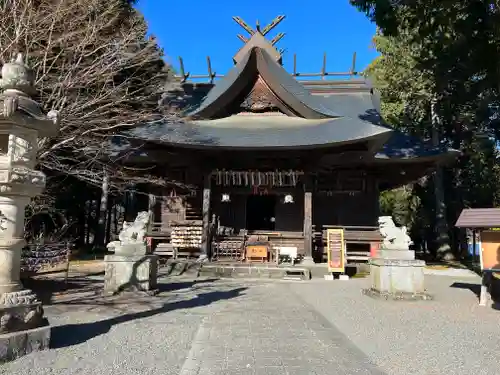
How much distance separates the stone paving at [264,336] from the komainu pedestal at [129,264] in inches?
19.6

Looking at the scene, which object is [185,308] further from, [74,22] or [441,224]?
[441,224]

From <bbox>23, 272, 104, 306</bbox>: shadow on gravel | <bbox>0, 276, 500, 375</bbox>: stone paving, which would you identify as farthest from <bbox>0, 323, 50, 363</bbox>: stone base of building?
<bbox>23, 272, 104, 306</bbox>: shadow on gravel

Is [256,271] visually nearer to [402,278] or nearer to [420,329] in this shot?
[402,278]

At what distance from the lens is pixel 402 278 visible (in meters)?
8.10

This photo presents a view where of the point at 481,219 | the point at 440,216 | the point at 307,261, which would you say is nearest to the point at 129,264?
the point at 307,261

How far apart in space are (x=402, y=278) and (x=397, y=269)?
0.22m

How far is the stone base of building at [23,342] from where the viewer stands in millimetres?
3893

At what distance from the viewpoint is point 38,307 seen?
4.30 m

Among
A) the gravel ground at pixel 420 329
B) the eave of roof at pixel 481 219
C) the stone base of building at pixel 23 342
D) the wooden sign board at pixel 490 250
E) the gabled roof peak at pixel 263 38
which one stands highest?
the gabled roof peak at pixel 263 38

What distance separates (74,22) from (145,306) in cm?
777

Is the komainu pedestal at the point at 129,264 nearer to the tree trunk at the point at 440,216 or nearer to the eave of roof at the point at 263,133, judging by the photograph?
the eave of roof at the point at 263,133

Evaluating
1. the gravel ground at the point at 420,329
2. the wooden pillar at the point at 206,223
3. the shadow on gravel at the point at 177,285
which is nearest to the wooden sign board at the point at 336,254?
the gravel ground at the point at 420,329

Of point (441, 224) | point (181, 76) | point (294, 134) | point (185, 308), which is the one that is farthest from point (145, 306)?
point (441, 224)

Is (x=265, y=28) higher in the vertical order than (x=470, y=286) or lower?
higher
